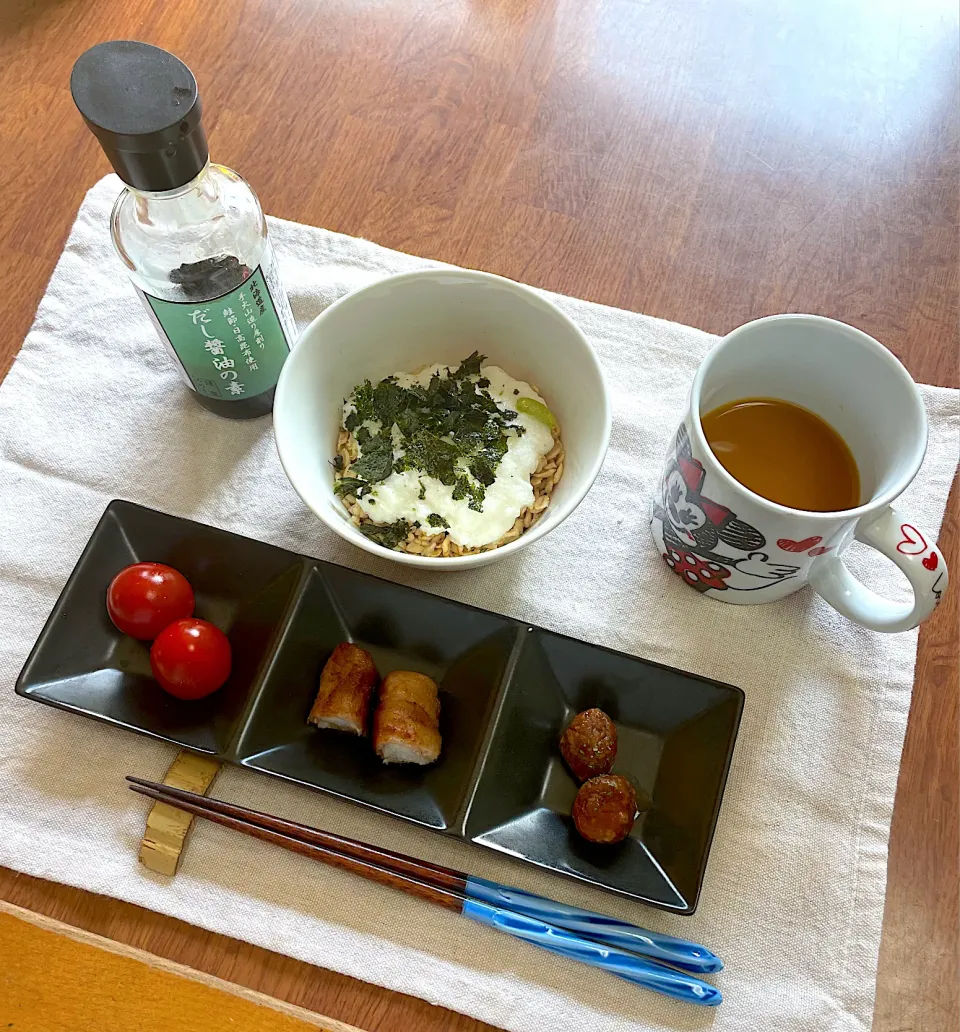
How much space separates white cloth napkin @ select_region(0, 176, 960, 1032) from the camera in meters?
0.84

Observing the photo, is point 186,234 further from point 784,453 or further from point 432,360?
point 784,453

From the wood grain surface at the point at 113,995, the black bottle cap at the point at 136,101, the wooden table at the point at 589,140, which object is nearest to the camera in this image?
the black bottle cap at the point at 136,101

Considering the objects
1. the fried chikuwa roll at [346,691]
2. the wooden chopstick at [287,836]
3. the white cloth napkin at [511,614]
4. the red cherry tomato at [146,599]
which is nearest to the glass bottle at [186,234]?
the white cloth napkin at [511,614]

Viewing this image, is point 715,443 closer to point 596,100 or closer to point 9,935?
point 596,100

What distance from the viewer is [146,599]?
0.90 m

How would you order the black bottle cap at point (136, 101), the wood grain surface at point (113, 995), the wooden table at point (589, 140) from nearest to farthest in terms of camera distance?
the black bottle cap at point (136, 101)
the wood grain surface at point (113, 995)
the wooden table at point (589, 140)

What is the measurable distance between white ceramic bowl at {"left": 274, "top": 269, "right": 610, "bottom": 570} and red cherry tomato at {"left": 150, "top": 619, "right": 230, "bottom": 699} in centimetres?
18

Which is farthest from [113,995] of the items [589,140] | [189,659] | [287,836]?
[589,140]

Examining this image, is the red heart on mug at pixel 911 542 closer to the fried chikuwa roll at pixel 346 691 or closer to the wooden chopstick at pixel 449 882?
the wooden chopstick at pixel 449 882

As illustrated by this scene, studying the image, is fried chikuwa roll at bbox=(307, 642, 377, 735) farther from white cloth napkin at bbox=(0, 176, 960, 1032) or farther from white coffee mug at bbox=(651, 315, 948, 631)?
white coffee mug at bbox=(651, 315, 948, 631)

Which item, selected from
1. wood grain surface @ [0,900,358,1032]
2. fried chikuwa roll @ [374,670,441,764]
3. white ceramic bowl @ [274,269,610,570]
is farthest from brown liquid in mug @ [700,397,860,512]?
wood grain surface @ [0,900,358,1032]

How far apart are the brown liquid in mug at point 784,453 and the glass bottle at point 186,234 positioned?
47 centimetres

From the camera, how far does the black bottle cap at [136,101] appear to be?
0.69 metres

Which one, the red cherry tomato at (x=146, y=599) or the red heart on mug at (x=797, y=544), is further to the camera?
the red cherry tomato at (x=146, y=599)
